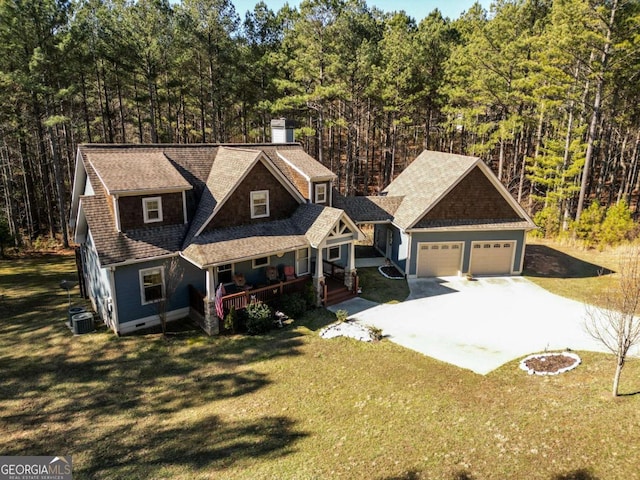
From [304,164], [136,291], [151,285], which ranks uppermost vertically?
[304,164]

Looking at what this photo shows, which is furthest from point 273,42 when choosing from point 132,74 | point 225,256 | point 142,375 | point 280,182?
point 142,375

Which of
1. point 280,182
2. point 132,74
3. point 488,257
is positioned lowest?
point 488,257

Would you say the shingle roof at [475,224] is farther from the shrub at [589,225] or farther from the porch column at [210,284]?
the porch column at [210,284]

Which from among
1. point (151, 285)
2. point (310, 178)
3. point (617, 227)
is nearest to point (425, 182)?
point (310, 178)

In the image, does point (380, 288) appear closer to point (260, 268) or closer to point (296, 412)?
point (260, 268)

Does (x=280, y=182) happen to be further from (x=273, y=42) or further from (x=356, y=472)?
(x=273, y=42)

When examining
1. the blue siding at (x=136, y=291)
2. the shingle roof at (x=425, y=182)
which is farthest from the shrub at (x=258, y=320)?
the shingle roof at (x=425, y=182)

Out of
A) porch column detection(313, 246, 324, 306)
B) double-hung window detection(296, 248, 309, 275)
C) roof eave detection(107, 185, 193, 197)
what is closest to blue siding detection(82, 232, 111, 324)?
roof eave detection(107, 185, 193, 197)
